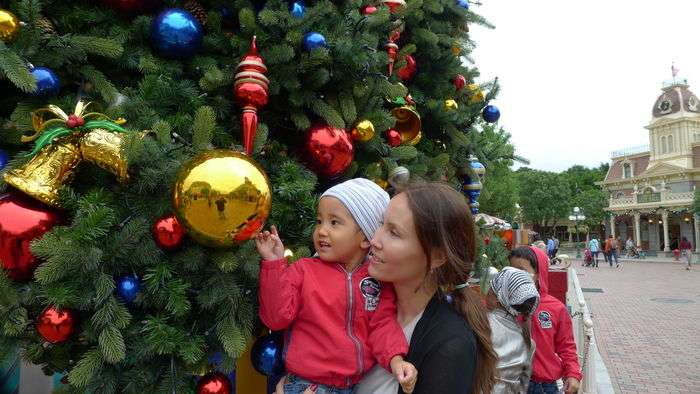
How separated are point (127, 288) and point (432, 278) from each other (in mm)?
1083

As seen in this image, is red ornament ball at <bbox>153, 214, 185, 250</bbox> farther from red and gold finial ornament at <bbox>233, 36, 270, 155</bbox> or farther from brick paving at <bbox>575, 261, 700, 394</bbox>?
brick paving at <bbox>575, 261, 700, 394</bbox>

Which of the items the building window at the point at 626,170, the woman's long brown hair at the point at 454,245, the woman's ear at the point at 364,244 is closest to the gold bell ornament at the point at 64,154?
the woman's ear at the point at 364,244

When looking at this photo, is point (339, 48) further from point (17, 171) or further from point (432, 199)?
point (17, 171)

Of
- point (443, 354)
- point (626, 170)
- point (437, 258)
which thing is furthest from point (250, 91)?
point (626, 170)

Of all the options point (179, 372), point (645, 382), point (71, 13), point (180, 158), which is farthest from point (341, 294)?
point (645, 382)

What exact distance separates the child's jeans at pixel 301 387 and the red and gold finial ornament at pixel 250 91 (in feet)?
3.06

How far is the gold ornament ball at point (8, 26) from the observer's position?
1.87 metres

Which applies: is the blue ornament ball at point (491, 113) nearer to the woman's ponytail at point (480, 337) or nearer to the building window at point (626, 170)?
the woman's ponytail at point (480, 337)

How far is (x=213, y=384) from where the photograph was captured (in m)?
1.85

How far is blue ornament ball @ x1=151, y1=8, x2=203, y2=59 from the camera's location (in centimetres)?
223

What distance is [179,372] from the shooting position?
1771mm

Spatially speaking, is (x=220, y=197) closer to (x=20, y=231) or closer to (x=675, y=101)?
(x=20, y=231)

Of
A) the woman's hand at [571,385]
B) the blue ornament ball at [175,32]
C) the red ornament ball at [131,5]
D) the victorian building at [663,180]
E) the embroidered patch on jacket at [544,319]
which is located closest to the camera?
the blue ornament ball at [175,32]

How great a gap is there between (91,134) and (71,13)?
94 centimetres
